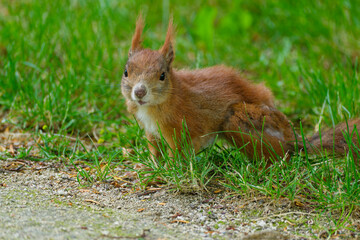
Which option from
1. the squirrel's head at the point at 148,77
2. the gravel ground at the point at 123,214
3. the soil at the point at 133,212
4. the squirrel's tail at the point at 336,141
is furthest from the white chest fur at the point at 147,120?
the squirrel's tail at the point at 336,141

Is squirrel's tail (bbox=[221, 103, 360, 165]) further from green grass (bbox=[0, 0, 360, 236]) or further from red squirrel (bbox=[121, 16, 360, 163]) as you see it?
green grass (bbox=[0, 0, 360, 236])

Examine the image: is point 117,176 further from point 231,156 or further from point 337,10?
point 337,10

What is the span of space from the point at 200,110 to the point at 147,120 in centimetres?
42

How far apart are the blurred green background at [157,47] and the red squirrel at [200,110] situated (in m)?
0.60

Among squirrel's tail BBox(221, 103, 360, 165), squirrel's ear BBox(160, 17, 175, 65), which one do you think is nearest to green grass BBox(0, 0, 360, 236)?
squirrel's tail BBox(221, 103, 360, 165)

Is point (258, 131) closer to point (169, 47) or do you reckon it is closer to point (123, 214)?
point (169, 47)

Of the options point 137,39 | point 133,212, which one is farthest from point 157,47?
point 133,212

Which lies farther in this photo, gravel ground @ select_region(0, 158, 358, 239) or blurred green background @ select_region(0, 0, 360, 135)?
blurred green background @ select_region(0, 0, 360, 135)

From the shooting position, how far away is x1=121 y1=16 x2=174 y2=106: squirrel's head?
140 inches

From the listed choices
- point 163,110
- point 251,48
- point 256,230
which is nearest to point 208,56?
point 251,48

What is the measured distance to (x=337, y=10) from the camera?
6211 millimetres

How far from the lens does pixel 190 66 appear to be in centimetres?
561

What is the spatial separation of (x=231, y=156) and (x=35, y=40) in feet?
9.01

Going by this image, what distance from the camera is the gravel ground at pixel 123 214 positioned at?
9.16 feet
